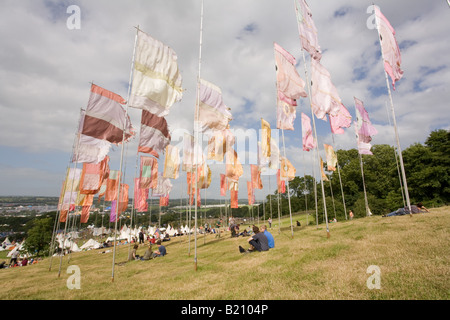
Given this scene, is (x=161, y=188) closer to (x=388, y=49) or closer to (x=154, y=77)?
(x=154, y=77)

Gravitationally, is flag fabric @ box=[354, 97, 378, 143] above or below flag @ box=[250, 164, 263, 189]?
above

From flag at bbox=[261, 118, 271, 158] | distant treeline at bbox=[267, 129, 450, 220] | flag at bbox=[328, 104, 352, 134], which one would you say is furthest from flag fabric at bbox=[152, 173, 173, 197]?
distant treeline at bbox=[267, 129, 450, 220]

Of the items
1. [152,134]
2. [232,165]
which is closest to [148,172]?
[232,165]

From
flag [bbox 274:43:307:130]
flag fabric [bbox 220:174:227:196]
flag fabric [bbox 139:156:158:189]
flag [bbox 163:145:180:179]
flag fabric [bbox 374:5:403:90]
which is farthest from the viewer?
flag fabric [bbox 220:174:227:196]

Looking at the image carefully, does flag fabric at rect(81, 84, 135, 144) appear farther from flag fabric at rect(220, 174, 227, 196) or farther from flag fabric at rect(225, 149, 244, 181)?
flag fabric at rect(220, 174, 227, 196)

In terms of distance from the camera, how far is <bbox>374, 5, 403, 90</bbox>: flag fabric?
14.9 meters

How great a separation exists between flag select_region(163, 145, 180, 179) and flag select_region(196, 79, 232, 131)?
8195 millimetres

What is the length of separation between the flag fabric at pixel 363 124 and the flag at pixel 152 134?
20549mm

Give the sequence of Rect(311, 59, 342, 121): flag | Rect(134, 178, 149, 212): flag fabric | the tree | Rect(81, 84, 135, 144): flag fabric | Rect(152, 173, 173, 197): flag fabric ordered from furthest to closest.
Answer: the tree
Rect(152, 173, 173, 197): flag fabric
Rect(134, 178, 149, 212): flag fabric
Rect(311, 59, 342, 121): flag
Rect(81, 84, 135, 144): flag fabric

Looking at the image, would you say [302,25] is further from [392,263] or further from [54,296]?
[54,296]

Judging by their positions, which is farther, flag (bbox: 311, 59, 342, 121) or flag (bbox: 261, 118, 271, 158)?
flag (bbox: 261, 118, 271, 158)

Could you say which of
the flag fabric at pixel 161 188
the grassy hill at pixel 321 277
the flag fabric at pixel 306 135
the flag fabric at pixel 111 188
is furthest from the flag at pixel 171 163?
the flag fabric at pixel 306 135

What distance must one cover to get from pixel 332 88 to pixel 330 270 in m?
11.8

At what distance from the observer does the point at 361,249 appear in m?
8.45
